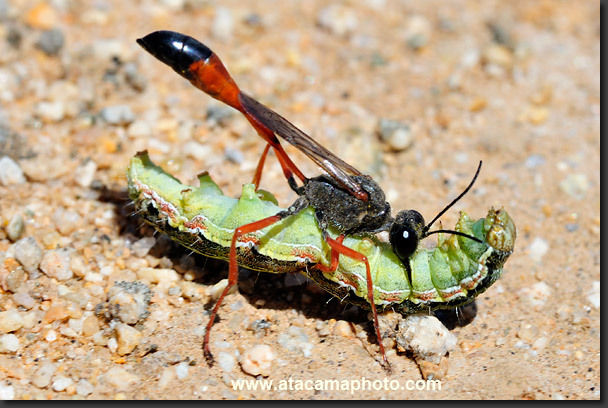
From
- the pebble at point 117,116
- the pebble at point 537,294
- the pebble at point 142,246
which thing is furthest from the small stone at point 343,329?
the pebble at point 117,116

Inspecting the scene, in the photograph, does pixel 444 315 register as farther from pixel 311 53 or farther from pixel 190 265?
pixel 311 53

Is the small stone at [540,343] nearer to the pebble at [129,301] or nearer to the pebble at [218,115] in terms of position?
the pebble at [129,301]

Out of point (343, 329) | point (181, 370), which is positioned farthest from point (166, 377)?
point (343, 329)

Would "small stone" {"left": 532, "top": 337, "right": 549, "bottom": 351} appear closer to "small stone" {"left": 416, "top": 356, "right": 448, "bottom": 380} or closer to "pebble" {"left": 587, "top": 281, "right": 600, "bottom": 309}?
"pebble" {"left": 587, "top": 281, "right": 600, "bottom": 309}

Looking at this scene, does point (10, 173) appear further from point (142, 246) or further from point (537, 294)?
point (537, 294)

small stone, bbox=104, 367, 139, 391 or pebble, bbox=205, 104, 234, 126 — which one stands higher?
pebble, bbox=205, 104, 234, 126

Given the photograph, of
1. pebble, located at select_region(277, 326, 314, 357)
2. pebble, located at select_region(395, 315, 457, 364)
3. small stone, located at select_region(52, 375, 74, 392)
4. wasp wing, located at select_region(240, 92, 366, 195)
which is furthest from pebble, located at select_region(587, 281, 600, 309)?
small stone, located at select_region(52, 375, 74, 392)

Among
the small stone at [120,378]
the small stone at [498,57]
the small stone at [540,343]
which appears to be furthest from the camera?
the small stone at [498,57]
